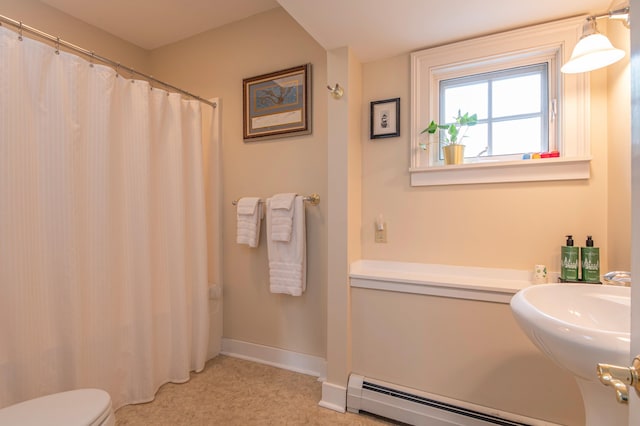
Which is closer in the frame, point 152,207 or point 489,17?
point 489,17

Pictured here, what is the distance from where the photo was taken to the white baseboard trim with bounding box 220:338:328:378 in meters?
2.08

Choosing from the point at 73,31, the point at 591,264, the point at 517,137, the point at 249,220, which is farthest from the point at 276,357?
the point at 73,31

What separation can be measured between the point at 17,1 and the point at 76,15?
329mm

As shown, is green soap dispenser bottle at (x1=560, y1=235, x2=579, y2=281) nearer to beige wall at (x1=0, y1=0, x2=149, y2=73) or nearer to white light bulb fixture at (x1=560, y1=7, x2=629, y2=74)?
white light bulb fixture at (x1=560, y1=7, x2=629, y2=74)

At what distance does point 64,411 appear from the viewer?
109 centimetres

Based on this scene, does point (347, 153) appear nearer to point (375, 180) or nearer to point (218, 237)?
point (375, 180)

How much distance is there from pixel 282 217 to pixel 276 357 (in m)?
1.04

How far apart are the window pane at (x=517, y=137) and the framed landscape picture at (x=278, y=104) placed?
→ 1.14 meters

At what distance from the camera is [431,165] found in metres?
1.77

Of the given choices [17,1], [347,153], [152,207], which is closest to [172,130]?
[152,207]

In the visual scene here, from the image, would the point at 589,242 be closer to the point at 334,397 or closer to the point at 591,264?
the point at 591,264

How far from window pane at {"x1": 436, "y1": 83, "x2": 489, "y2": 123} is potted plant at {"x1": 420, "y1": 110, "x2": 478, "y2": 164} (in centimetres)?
5

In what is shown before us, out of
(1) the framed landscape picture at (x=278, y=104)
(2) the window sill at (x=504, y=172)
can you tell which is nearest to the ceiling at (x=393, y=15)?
(1) the framed landscape picture at (x=278, y=104)

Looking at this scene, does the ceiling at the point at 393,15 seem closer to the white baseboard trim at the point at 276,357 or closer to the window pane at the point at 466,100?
the window pane at the point at 466,100
